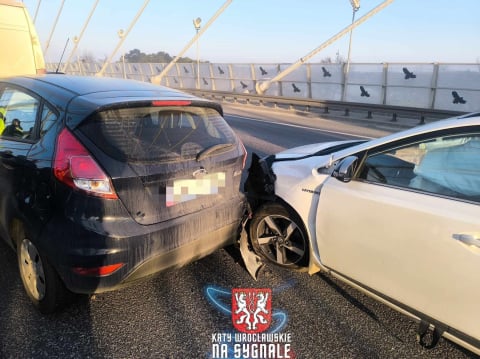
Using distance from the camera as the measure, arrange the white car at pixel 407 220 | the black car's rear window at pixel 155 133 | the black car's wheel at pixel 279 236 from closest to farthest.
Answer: the white car at pixel 407 220
the black car's rear window at pixel 155 133
the black car's wheel at pixel 279 236

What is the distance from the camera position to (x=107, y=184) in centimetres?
241

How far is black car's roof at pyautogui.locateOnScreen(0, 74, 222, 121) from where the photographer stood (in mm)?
2623

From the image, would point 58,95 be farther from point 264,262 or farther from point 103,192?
point 264,262

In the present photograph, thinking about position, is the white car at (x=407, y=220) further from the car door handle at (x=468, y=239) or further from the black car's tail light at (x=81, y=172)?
the black car's tail light at (x=81, y=172)

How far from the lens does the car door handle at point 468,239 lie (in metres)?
2.06

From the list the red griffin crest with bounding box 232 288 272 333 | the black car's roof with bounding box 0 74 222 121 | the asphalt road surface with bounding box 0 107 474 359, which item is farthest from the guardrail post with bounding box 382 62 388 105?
the red griffin crest with bounding box 232 288 272 333

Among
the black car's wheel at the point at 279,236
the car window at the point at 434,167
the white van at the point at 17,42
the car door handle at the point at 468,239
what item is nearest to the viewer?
the car door handle at the point at 468,239

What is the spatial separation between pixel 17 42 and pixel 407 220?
8.55 metres

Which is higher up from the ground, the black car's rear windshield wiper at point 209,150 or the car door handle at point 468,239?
the black car's rear windshield wiper at point 209,150

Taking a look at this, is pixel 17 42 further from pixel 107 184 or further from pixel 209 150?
pixel 107 184

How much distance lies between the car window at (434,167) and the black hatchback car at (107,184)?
108 centimetres

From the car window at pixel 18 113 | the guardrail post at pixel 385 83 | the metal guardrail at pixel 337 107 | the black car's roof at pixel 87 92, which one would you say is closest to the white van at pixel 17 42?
the black car's roof at pixel 87 92

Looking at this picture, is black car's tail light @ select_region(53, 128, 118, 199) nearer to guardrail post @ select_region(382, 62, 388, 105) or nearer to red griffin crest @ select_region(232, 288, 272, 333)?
red griffin crest @ select_region(232, 288, 272, 333)

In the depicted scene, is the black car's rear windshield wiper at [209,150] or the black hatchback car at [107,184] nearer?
the black hatchback car at [107,184]
